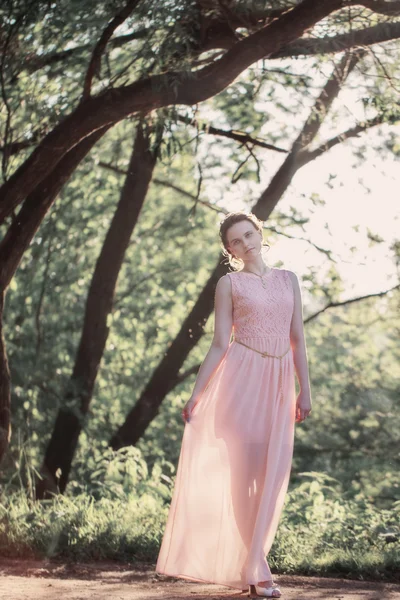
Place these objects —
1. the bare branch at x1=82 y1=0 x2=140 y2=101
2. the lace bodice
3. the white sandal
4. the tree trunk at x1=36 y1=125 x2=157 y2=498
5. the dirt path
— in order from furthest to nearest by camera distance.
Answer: the tree trunk at x1=36 y1=125 x2=157 y2=498
the bare branch at x1=82 y1=0 x2=140 y2=101
the lace bodice
the dirt path
the white sandal

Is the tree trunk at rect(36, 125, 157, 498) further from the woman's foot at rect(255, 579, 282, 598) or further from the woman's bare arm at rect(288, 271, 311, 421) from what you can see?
the woman's foot at rect(255, 579, 282, 598)

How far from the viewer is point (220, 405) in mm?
4559

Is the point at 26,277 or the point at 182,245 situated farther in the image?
the point at 182,245

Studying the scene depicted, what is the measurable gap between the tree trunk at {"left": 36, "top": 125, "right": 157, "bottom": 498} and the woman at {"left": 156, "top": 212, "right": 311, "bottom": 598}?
17.0 feet

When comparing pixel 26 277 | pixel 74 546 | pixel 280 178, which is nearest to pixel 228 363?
pixel 74 546

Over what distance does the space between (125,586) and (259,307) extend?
1.76 metres

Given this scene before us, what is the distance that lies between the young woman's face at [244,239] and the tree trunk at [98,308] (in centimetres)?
512

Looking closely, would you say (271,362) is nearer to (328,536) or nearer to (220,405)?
(220,405)

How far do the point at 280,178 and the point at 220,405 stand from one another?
195 inches

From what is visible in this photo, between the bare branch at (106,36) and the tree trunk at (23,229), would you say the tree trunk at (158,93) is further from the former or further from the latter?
the tree trunk at (23,229)

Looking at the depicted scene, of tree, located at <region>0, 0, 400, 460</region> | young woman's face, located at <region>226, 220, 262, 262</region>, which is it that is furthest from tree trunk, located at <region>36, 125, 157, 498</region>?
young woman's face, located at <region>226, 220, 262, 262</region>

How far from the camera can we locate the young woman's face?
4.63 meters

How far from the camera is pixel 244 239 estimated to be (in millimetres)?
4633

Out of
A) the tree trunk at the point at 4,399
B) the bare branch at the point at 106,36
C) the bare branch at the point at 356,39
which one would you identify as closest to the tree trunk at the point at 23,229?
the tree trunk at the point at 4,399
